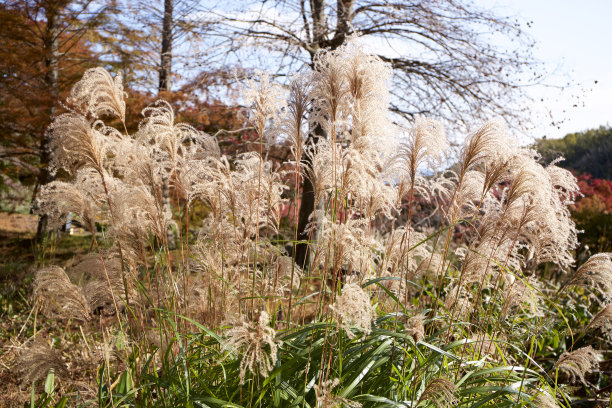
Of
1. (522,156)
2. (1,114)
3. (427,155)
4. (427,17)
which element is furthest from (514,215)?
(1,114)

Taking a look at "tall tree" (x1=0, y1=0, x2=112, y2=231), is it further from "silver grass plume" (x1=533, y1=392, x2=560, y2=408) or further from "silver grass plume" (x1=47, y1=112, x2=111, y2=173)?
"silver grass plume" (x1=533, y1=392, x2=560, y2=408)

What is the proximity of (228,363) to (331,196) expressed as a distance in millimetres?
1079

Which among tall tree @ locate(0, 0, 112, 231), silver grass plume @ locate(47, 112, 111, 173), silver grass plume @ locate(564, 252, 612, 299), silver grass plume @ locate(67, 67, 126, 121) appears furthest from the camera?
tall tree @ locate(0, 0, 112, 231)

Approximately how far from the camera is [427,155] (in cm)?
238

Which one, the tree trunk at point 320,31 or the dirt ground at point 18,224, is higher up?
the tree trunk at point 320,31

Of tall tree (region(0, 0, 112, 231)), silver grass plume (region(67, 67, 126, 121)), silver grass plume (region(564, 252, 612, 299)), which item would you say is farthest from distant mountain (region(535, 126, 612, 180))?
silver grass plume (region(67, 67, 126, 121))

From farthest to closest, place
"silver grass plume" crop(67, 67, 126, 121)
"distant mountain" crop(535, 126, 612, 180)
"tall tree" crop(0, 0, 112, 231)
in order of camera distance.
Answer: "distant mountain" crop(535, 126, 612, 180), "tall tree" crop(0, 0, 112, 231), "silver grass plume" crop(67, 67, 126, 121)

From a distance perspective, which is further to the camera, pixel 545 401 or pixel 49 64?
pixel 49 64

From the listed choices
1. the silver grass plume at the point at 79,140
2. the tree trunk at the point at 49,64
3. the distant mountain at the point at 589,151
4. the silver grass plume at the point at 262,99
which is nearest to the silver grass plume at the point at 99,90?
the silver grass plume at the point at 79,140

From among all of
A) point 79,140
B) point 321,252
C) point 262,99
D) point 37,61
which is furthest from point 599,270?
point 37,61

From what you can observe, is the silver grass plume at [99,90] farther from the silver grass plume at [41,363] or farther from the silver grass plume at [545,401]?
the silver grass plume at [545,401]

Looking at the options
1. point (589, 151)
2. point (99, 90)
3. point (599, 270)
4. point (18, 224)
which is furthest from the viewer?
point (589, 151)

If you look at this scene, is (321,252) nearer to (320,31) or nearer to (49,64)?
(320,31)

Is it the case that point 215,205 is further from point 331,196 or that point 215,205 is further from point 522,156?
point 522,156
